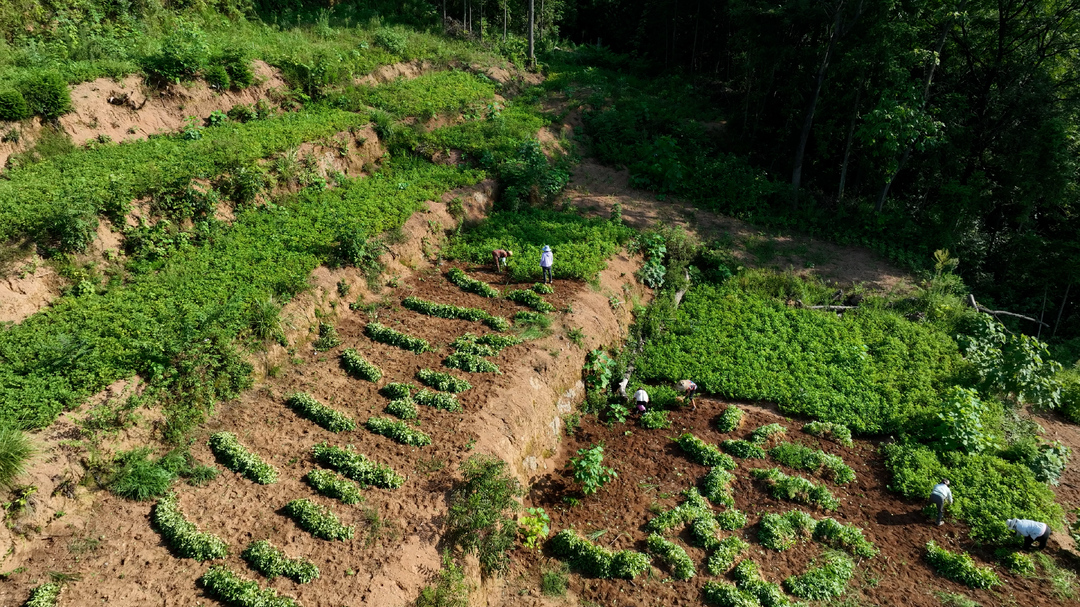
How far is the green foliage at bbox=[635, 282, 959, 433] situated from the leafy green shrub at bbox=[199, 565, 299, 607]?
10.2 meters

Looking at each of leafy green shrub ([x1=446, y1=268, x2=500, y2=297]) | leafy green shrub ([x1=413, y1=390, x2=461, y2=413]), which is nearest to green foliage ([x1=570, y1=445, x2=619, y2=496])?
leafy green shrub ([x1=413, y1=390, x2=461, y2=413])

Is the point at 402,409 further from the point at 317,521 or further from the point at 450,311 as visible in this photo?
the point at 450,311

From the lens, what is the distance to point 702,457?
1216 centimetres

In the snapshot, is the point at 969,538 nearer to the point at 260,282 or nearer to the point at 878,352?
the point at 878,352

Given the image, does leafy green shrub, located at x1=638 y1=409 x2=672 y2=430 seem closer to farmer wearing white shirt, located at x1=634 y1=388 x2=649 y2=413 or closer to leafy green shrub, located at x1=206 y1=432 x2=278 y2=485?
farmer wearing white shirt, located at x1=634 y1=388 x2=649 y2=413

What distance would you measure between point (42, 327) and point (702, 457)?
1362 cm

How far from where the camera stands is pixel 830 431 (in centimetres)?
1311

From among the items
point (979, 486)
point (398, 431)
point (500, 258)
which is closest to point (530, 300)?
point (500, 258)

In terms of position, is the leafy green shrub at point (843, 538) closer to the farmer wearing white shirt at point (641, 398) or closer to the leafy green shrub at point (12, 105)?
the farmer wearing white shirt at point (641, 398)

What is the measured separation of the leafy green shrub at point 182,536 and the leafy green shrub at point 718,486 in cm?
904

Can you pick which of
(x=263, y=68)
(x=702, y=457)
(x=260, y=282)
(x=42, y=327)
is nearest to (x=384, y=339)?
(x=260, y=282)

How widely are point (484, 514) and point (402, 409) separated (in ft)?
9.79

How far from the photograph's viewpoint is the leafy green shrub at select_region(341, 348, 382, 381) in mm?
11734

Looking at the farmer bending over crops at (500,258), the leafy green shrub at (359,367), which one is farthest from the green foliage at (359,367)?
the farmer bending over crops at (500,258)
